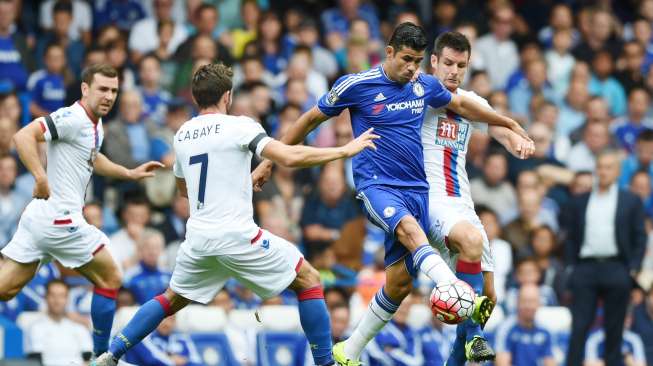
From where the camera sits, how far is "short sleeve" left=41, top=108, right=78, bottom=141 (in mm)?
11539

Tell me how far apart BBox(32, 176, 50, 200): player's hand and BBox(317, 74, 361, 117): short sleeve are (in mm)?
2303

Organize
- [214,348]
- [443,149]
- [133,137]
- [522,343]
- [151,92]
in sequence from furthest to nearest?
[151,92], [133,137], [522,343], [214,348], [443,149]

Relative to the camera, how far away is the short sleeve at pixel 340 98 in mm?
11375

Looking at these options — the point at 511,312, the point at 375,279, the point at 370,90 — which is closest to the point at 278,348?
the point at 375,279

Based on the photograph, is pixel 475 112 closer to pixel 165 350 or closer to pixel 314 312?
pixel 314 312

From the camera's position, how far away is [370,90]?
11367 mm

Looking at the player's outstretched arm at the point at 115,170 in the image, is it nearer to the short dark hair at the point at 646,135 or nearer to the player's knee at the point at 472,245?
the player's knee at the point at 472,245

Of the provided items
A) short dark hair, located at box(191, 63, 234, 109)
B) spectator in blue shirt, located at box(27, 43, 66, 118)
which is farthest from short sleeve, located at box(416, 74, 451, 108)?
spectator in blue shirt, located at box(27, 43, 66, 118)

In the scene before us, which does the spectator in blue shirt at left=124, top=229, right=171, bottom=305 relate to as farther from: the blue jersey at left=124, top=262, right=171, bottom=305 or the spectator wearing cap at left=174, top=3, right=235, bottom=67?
the spectator wearing cap at left=174, top=3, right=235, bottom=67

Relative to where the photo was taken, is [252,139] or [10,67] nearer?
[252,139]

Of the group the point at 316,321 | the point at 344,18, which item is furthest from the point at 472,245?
the point at 344,18

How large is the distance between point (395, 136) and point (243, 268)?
1.66 metres

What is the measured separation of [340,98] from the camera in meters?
11.4

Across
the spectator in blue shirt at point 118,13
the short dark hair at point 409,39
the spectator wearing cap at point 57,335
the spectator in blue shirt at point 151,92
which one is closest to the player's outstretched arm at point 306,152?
the short dark hair at point 409,39
